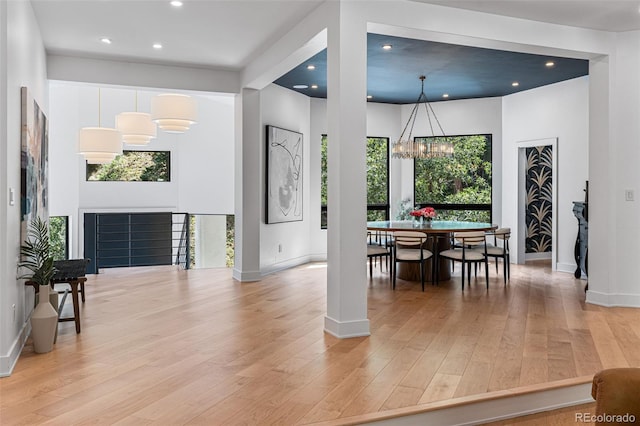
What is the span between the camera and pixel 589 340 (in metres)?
A: 4.32

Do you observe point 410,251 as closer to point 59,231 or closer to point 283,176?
point 283,176

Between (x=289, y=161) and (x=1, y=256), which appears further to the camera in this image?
(x=289, y=161)

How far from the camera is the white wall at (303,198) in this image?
26.0 feet

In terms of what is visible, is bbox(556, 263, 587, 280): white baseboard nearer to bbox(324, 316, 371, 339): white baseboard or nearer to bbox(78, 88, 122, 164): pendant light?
bbox(324, 316, 371, 339): white baseboard

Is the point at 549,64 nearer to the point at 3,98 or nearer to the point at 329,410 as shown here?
the point at 329,410

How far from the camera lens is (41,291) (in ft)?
13.5

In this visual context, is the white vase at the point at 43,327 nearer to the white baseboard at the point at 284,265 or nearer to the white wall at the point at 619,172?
the white baseboard at the point at 284,265

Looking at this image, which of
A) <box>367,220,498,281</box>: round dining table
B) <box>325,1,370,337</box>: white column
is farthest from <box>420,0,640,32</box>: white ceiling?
Answer: <box>367,220,498,281</box>: round dining table

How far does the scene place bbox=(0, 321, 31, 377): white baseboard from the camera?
3545 millimetres

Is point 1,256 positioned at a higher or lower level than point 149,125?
lower

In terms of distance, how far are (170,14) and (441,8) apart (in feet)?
8.37

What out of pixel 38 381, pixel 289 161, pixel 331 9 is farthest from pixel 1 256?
pixel 289 161

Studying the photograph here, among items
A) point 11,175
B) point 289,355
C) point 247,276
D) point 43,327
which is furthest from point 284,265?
point 11,175

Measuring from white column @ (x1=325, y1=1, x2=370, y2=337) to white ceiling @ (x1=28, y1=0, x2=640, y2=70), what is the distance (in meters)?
0.57
